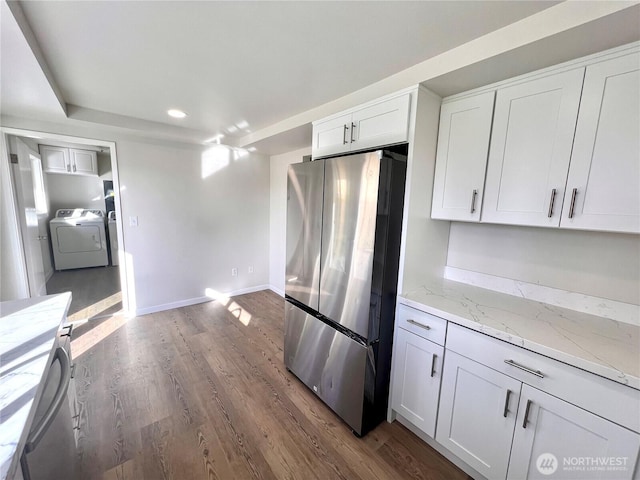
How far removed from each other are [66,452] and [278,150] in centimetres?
342

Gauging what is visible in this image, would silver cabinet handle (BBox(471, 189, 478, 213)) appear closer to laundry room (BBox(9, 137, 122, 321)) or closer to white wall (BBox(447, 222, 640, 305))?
white wall (BBox(447, 222, 640, 305))

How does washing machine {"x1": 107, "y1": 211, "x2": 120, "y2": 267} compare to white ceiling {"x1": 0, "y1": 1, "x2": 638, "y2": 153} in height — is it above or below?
below

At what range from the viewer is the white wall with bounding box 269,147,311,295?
389cm

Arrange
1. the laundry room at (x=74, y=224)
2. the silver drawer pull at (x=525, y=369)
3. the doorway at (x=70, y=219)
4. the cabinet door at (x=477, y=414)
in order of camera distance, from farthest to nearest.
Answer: the laundry room at (x=74, y=224), the doorway at (x=70, y=219), the cabinet door at (x=477, y=414), the silver drawer pull at (x=525, y=369)

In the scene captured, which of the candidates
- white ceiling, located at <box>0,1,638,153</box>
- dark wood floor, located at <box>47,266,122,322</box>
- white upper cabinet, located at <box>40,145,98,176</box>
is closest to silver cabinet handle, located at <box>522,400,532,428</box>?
white ceiling, located at <box>0,1,638,153</box>

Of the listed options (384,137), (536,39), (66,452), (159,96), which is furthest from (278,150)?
(66,452)

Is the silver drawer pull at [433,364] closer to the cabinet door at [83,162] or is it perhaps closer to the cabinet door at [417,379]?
the cabinet door at [417,379]

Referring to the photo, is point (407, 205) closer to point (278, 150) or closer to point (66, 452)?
point (66, 452)

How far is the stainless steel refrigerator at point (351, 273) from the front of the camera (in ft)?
5.05

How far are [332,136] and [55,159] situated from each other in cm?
498

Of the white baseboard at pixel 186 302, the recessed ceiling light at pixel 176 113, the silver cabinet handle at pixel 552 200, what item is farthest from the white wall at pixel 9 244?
the silver cabinet handle at pixel 552 200

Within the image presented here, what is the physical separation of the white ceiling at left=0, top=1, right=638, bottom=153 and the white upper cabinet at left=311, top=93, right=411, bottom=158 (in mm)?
222

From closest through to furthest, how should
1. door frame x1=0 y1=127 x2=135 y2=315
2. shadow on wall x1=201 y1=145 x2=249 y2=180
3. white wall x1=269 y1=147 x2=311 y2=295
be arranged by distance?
door frame x1=0 y1=127 x2=135 y2=315 → shadow on wall x1=201 y1=145 x2=249 y2=180 → white wall x1=269 y1=147 x2=311 y2=295

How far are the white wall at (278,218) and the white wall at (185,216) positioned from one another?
0.11 m
